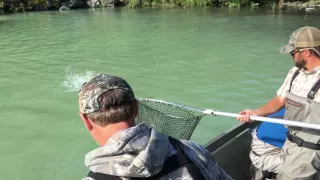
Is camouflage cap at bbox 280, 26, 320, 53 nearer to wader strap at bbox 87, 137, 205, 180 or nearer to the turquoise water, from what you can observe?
wader strap at bbox 87, 137, 205, 180

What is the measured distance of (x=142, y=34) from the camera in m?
22.5

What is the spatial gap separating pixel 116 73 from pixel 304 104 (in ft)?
33.4

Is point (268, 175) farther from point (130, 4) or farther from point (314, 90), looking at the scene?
point (130, 4)

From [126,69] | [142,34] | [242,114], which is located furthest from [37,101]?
[142,34]

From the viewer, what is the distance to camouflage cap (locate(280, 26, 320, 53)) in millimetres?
3450

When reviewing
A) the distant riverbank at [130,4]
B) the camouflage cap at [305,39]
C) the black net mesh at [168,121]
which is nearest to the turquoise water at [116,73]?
the black net mesh at [168,121]

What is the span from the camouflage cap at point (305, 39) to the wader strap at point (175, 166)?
6.58ft

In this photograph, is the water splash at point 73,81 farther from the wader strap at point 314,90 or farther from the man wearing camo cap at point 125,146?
the man wearing camo cap at point 125,146

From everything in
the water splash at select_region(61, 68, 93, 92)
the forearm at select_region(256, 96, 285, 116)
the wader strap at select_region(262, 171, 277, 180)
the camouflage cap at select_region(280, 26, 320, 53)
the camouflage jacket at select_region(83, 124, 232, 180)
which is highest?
the camouflage cap at select_region(280, 26, 320, 53)

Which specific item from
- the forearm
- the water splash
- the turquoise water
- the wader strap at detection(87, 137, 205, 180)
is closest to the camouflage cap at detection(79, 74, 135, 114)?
the wader strap at detection(87, 137, 205, 180)

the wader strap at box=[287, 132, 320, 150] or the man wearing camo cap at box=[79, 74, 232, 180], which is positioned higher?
the man wearing camo cap at box=[79, 74, 232, 180]

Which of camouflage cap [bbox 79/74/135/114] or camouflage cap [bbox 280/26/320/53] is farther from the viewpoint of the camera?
camouflage cap [bbox 280/26/320/53]

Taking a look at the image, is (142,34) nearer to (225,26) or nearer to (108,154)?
(225,26)

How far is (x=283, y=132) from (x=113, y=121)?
116 inches
